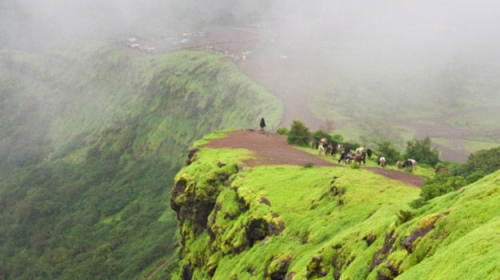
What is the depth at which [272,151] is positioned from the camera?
62.9 metres

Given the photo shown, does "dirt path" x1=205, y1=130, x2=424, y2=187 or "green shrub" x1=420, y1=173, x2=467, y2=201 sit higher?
"green shrub" x1=420, y1=173, x2=467, y2=201

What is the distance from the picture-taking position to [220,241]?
4331cm

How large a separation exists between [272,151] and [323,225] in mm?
32939

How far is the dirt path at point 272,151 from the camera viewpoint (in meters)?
48.8

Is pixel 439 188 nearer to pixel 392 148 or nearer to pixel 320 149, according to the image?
pixel 320 149

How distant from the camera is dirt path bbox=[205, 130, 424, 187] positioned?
48844 mm

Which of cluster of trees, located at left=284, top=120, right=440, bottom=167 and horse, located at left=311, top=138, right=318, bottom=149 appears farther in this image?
horse, located at left=311, top=138, right=318, bottom=149

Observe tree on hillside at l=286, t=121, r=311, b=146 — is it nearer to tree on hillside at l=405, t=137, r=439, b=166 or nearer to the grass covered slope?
the grass covered slope

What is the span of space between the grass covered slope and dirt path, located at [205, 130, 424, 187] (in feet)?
11.1

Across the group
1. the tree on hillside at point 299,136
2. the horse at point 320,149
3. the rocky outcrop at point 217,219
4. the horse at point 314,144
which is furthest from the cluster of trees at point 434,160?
the rocky outcrop at point 217,219

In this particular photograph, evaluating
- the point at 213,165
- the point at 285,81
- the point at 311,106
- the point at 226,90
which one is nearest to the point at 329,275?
the point at 213,165

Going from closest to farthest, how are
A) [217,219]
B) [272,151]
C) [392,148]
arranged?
[217,219], [272,151], [392,148]

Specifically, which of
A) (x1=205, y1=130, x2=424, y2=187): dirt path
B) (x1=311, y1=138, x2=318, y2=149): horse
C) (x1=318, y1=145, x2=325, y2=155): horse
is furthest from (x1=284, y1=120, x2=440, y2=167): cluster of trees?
(x1=318, y1=145, x2=325, y2=155): horse

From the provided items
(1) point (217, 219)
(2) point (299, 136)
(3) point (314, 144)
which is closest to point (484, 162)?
(3) point (314, 144)
